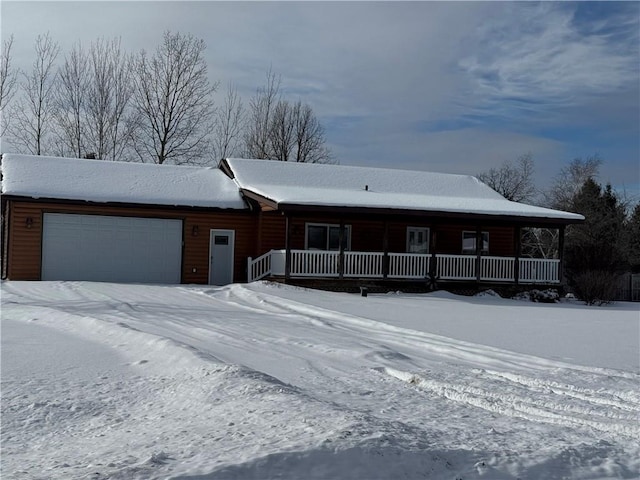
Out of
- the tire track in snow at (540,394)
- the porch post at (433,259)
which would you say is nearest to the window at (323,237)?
the porch post at (433,259)

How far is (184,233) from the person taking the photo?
75.9ft

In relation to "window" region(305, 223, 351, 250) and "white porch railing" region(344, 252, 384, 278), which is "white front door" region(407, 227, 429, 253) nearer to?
"window" region(305, 223, 351, 250)

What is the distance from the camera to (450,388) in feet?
24.3

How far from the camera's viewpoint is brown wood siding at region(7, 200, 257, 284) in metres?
21.5

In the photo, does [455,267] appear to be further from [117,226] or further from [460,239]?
[117,226]

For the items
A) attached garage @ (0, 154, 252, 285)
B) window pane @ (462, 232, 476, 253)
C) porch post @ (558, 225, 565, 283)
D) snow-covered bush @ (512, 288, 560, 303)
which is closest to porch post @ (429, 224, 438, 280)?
snow-covered bush @ (512, 288, 560, 303)

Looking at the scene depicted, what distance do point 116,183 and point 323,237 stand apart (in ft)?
24.2

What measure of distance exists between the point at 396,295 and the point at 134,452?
17.0 metres

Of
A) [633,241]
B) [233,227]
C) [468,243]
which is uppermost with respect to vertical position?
[633,241]

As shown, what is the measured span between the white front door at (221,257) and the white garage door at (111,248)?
1145 millimetres

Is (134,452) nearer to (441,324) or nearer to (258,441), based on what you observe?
(258,441)

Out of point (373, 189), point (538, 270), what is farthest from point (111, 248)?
point (538, 270)

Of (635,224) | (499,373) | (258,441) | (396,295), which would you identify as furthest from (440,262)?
(635,224)

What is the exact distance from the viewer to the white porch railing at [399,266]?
2167cm
